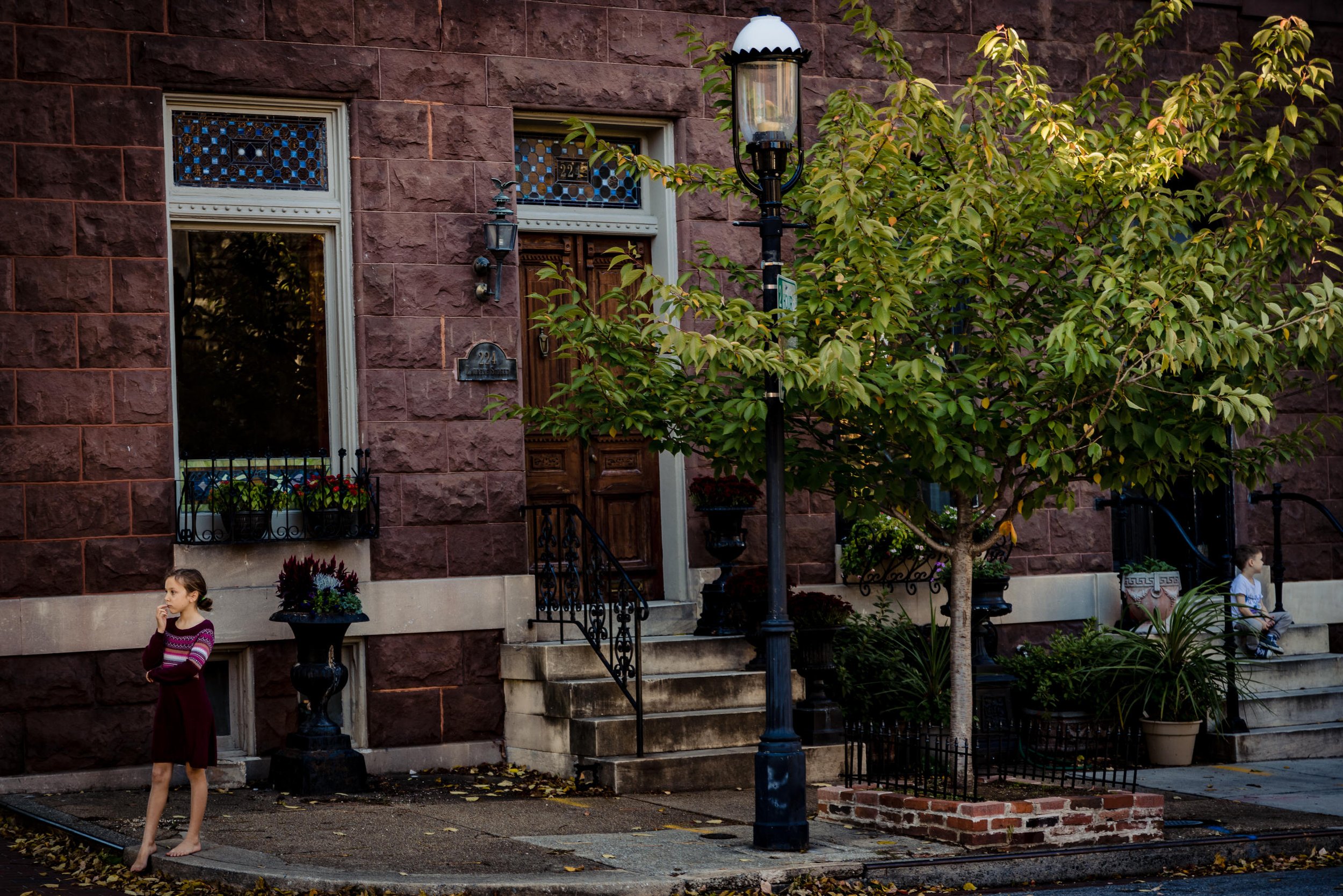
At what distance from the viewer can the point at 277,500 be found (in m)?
11.6

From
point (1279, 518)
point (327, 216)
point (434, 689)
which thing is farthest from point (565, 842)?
point (1279, 518)

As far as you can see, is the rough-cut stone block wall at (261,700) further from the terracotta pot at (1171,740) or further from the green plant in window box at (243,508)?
the terracotta pot at (1171,740)

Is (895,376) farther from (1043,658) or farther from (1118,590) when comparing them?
(1118,590)

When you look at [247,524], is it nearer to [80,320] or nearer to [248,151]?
[80,320]

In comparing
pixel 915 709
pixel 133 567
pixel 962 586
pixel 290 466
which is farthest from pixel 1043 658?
pixel 133 567

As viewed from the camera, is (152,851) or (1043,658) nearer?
(152,851)

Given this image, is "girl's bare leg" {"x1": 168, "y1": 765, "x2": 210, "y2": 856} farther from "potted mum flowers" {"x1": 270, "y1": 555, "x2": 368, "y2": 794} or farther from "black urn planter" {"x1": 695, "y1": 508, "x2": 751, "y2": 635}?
"black urn planter" {"x1": 695, "y1": 508, "x2": 751, "y2": 635}

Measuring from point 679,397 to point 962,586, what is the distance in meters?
2.01

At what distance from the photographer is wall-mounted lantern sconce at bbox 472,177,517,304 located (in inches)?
488

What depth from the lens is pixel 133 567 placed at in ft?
37.2

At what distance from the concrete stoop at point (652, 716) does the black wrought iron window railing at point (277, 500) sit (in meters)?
1.59

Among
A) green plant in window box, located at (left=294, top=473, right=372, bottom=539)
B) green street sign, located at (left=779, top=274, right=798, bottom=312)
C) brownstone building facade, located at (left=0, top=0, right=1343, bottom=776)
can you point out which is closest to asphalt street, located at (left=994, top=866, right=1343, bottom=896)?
green street sign, located at (left=779, top=274, right=798, bottom=312)

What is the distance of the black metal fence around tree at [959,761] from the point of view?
953cm

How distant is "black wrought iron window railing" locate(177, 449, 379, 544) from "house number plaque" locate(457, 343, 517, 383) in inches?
38.8
